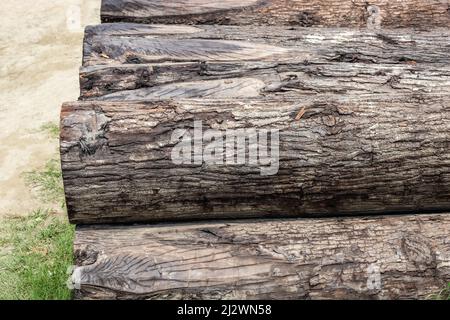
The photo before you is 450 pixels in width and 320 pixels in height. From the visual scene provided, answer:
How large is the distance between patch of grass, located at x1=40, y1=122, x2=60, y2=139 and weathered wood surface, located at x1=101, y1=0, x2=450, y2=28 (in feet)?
4.48

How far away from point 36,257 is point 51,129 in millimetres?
1801

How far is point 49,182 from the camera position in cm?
511

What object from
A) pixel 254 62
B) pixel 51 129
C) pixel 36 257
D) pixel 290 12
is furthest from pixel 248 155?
pixel 51 129

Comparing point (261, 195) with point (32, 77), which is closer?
point (261, 195)

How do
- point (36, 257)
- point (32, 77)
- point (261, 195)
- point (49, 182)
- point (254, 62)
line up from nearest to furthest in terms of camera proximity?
point (261, 195) → point (254, 62) → point (36, 257) → point (49, 182) → point (32, 77)

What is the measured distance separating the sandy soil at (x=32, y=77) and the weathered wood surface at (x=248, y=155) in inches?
71.5

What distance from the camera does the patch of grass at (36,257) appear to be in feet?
12.6

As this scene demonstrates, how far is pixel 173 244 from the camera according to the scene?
3.29 metres

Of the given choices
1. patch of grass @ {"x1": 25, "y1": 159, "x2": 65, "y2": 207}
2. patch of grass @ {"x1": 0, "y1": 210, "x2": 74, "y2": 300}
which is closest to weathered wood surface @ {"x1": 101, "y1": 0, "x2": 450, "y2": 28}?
patch of grass @ {"x1": 25, "y1": 159, "x2": 65, "y2": 207}

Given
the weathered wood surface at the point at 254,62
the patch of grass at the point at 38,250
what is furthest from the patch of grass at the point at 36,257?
the weathered wood surface at the point at 254,62

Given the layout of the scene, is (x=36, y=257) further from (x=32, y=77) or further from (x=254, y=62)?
(x=32, y=77)

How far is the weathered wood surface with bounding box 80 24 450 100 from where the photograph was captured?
3.83 meters

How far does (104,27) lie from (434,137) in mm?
2291
